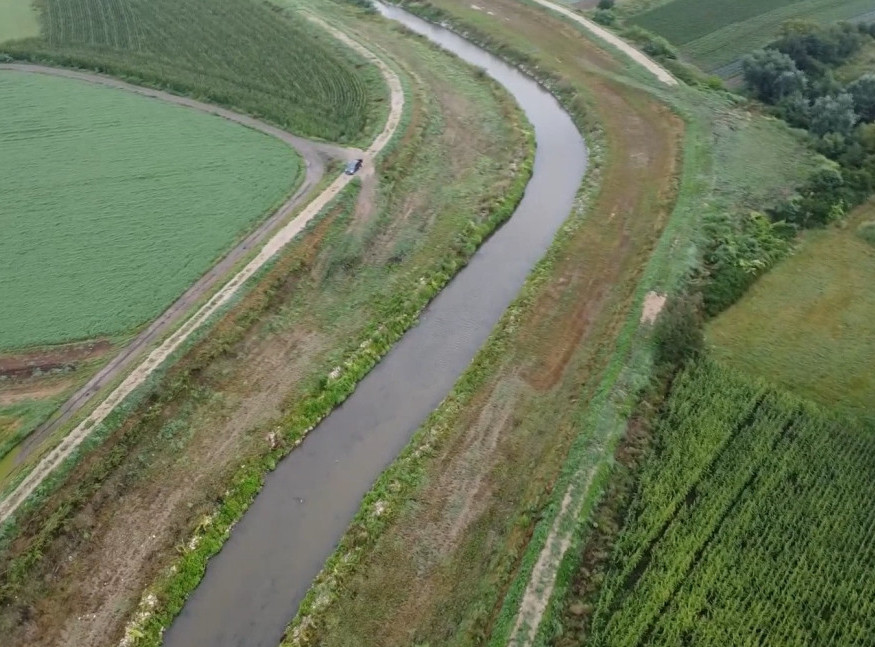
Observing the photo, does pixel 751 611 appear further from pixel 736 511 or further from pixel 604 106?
pixel 604 106

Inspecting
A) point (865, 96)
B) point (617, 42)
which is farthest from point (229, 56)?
point (865, 96)

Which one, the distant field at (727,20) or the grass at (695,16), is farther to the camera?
the grass at (695,16)

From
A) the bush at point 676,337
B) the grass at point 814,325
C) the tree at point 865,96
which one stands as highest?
the tree at point 865,96

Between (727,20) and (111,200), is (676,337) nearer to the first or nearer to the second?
(111,200)

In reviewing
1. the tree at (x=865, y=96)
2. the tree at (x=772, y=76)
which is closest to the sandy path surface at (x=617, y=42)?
the tree at (x=772, y=76)

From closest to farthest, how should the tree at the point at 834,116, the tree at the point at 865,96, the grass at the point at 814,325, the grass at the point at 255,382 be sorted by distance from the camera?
the grass at the point at 255,382 → the grass at the point at 814,325 → the tree at the point at 834,116 → the tree at the point at 865,96

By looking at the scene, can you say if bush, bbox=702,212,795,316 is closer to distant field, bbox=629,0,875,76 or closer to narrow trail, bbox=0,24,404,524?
narrow trail, bbox=0,24,404,524

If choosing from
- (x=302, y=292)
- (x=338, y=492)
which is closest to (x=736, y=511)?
(x=338, y=492)

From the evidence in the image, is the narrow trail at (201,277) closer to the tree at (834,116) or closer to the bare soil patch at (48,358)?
the bare soil patch at (48,358)
